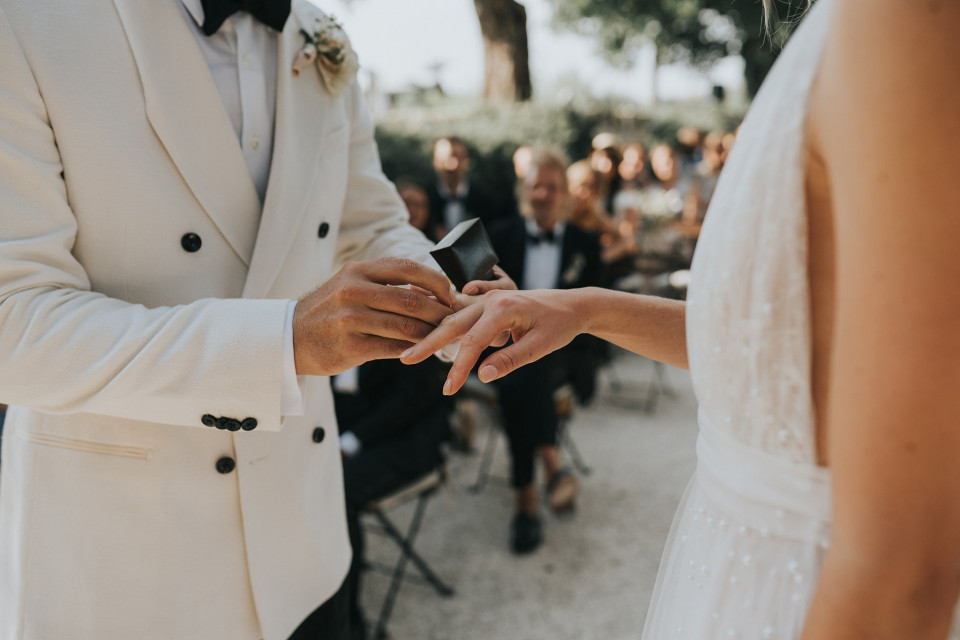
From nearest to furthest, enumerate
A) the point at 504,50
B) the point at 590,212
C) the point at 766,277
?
the point at 766,277
the point at 590,212
the point at 504,50

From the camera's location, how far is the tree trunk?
11.5 metres

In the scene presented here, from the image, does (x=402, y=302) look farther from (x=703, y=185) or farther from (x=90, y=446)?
(x=703, y=185)

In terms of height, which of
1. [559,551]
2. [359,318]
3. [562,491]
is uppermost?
[359,318]

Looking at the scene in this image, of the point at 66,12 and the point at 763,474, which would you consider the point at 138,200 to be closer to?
the point at 66,12

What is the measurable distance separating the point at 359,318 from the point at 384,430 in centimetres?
251

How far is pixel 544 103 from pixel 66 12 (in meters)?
11.2

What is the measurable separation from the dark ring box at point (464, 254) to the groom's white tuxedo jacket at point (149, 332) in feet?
1.20

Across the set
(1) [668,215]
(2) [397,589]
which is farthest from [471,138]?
(2) [397,589]

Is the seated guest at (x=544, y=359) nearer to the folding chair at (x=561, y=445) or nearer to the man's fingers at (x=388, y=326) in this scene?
the folding chair at (x=561, y=445)

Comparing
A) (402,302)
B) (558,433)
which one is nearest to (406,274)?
(402,302)

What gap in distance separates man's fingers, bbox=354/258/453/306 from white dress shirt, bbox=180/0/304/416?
47cm

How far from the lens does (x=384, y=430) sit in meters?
3.61

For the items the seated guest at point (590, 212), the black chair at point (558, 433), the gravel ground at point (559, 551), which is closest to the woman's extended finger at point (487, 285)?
the gravel ground at point (559, 551)

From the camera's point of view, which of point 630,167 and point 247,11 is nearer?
point 247,11
